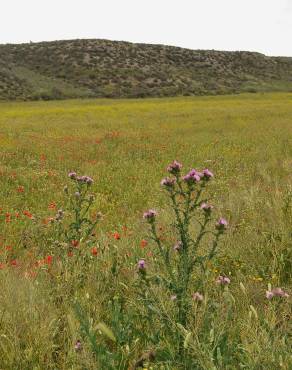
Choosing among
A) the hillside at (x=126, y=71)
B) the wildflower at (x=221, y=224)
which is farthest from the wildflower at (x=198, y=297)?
the hillside at (x=126, y=71)

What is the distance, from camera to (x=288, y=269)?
4.00 metres

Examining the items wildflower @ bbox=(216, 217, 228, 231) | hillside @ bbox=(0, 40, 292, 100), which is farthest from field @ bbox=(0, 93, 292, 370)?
hillside @ bbox=(0, 40, 292, 100)

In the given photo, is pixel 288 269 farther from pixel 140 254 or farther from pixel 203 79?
pixel 203 79

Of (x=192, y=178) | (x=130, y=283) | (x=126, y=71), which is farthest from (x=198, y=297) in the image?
(x=126, y=71)

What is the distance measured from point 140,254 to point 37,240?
191 centimetres

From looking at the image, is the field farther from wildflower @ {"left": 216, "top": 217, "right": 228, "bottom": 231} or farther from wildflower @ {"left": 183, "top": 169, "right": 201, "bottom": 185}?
wildflower @ {"left": 183, "top": 169, "right": 201, "bottom": 185}

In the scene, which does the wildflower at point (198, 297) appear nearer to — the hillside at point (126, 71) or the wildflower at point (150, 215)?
the wildflower at point (150, 215)

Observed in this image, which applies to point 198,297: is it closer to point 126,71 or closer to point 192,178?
point 192,178

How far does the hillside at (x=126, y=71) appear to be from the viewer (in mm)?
57281

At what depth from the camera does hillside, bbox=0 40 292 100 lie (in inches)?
Result: 2255

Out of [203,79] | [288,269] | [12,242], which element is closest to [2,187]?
[12,242]

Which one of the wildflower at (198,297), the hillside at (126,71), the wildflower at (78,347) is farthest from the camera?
the hillside at (126,71)

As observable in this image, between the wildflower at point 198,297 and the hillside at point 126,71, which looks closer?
the wildflower at point 198,297

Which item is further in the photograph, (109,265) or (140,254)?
(140,254)
